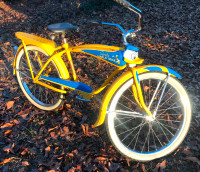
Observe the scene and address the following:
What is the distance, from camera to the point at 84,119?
10.8ft

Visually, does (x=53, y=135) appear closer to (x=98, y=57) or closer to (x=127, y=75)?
(x=98, y=57)

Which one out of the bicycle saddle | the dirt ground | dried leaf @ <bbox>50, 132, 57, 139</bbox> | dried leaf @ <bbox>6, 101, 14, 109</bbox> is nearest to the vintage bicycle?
the bicycle saddle

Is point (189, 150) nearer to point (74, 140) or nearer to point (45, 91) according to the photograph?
point (74, 140)

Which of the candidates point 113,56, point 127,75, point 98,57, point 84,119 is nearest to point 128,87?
point 127,75

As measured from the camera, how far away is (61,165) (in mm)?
2631

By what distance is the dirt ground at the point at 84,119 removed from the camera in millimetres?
2623

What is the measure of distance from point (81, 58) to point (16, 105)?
2153 millimetres

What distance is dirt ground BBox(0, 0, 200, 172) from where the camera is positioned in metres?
2.62

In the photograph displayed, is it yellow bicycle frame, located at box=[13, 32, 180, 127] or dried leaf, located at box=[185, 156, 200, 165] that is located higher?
yellow bicycle frame, located at box=[13, 32, 180, 127]

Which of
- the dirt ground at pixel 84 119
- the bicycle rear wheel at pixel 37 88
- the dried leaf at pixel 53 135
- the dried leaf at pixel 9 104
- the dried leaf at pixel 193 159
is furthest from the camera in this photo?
the dried leaf at pixel 9 104

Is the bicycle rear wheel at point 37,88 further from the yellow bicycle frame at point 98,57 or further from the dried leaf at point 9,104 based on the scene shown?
the dried leaf at point 9,104

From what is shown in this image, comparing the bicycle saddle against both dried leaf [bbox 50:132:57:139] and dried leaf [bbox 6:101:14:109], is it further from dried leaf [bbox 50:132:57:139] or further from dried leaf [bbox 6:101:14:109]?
dried leaf [bbox 6:101:14:109]

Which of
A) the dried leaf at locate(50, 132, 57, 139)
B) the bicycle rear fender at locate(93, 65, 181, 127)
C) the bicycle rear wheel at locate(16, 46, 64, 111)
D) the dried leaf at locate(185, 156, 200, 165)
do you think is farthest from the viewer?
the bicycle rear wheel at locate(16, 46, 64, 111)

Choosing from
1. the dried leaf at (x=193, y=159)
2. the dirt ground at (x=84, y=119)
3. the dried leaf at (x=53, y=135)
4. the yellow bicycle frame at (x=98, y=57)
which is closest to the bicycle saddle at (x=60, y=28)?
the yellow bicycle frame at (x=98, y=57)
